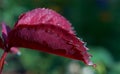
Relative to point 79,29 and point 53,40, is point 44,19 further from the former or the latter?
point 79,29

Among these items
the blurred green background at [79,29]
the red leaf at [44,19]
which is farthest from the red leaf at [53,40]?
the blurred green background at [79,29]

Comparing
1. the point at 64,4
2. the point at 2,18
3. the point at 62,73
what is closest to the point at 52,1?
the point at 64,4

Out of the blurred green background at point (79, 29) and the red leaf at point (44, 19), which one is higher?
the red leaf at point (44, 19)

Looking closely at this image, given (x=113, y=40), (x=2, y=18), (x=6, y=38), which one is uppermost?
(x=6, y=38)

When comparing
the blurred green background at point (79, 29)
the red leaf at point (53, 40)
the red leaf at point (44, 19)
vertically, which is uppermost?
the red leaf at point (44, 19)

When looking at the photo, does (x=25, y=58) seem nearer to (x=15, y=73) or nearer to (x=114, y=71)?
(x=15, y=73)

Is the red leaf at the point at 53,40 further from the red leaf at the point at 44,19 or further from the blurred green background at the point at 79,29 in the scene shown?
the blurred green background at the point at 79,29

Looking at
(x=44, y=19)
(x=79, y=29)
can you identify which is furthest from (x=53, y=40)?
(x=79, y=29)
